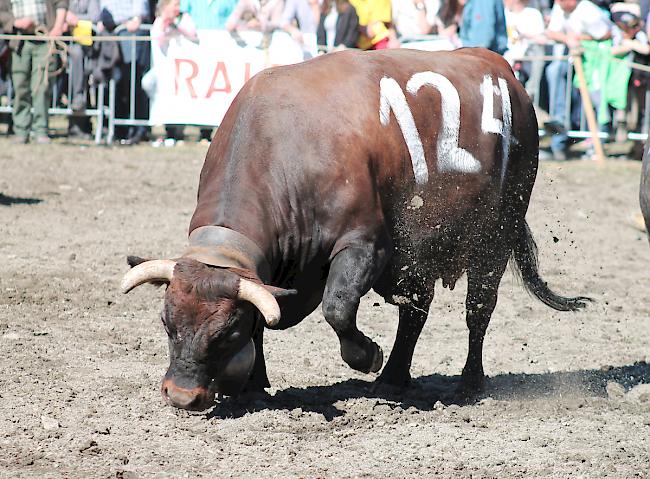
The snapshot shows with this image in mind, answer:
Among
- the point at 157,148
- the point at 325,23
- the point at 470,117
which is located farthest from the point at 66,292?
the point at 325,23

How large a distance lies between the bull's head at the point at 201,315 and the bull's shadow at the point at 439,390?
68 centimetres

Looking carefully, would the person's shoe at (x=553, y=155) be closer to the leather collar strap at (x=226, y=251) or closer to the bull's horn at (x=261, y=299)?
the leather collar strap at (x=226, y=251)

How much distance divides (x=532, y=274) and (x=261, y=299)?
8.34 ft

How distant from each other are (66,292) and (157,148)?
5.92m

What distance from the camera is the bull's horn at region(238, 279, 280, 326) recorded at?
3207mm

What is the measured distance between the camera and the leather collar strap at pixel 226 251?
132 inches

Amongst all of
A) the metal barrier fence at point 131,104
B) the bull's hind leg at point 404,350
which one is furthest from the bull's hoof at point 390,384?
the metal barrier fence at point 131,104

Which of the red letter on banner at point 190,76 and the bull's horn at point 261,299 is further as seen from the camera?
the red letter on banner at point 190,76

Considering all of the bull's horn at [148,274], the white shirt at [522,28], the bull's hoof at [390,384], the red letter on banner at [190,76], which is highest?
the white shirt at [522,28]

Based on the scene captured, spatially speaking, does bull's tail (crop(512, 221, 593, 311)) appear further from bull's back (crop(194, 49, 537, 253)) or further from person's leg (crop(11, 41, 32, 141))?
person's leg (crop(11, 41, 32, 141))

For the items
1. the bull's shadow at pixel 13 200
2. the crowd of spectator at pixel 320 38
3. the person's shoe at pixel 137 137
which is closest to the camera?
the bull's shadow at pixel 13 200

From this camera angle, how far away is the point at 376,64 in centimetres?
423

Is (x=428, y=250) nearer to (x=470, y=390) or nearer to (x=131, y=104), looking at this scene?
(x=470, y=390)

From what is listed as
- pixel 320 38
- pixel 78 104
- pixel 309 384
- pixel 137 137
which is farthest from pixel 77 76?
pixel 309 384
